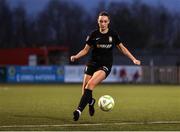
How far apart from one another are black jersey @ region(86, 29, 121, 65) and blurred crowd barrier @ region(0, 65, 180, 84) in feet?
121

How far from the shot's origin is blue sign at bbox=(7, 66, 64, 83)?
51.6 meters

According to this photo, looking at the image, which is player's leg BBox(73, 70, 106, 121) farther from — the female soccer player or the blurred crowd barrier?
the blurred crowd barrier

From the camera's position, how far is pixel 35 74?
52031 mm

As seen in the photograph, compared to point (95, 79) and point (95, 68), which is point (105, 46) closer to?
point (95, 68)

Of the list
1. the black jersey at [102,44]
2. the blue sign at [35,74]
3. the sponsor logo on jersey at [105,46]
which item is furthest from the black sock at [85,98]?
the blue sign at [35,74]

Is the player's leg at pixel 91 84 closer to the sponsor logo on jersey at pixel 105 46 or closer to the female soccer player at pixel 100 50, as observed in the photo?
the female soccer player at pixel 100 50

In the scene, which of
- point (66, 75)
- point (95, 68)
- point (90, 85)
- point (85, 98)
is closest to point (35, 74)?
point (66, 75)

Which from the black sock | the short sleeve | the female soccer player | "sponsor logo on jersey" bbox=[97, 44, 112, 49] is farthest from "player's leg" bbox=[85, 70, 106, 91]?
the short sleeve

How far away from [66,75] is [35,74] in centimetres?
268

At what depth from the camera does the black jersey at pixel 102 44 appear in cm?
1364

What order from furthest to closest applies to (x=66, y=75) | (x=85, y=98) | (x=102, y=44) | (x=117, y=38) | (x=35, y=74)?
(x=66, y=75), (x=35, y=74), (x=117, y=38), (x=102, y=44), (x=85, y=98)

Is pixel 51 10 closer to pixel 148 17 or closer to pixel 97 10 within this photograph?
pixel 97 10

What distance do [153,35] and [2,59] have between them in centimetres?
3184

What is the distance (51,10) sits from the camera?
86312 mm
